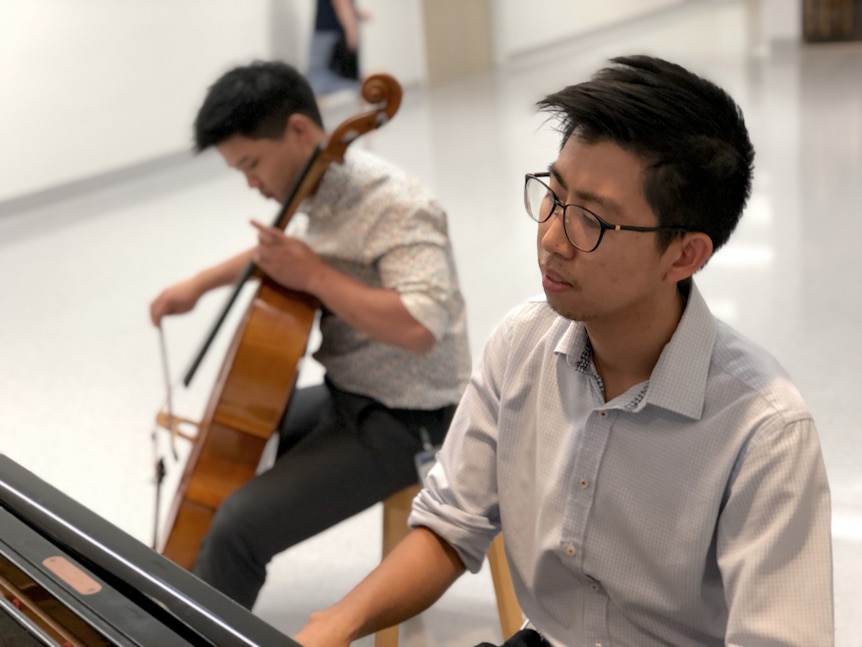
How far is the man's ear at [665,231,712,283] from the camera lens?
3.46 ft

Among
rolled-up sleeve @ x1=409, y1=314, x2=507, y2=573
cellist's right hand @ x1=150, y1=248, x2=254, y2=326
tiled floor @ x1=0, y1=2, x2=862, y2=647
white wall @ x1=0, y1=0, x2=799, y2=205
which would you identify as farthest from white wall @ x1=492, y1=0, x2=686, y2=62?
rolled-up sleeve @ x1=409, y1=314, x2=507, y2=573

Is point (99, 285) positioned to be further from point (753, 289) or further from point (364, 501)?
point (364, 501)

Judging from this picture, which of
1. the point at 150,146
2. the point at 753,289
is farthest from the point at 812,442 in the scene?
the point at 150,146

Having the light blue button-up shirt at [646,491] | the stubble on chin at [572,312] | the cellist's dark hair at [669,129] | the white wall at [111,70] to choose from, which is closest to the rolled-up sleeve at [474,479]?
the light blue button-up shirt at [646,491]

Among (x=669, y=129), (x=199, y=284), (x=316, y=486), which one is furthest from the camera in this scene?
(x=199, y=284)

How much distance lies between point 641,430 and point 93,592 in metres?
0.55

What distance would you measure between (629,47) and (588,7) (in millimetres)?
954

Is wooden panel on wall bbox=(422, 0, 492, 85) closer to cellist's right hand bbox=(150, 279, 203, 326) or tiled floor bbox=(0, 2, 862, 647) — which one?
tiled floor bbox=(0, 2, 862, 647)

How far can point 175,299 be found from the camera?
6.98 ft

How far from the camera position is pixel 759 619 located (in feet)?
3.18

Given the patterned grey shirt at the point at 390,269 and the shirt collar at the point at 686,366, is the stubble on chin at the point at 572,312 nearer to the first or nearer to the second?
the shirt collar at the point at 686,366

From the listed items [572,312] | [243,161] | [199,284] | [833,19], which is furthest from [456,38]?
[572,312]

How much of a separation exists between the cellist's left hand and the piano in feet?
3.33

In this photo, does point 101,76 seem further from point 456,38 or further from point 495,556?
point 495,556
